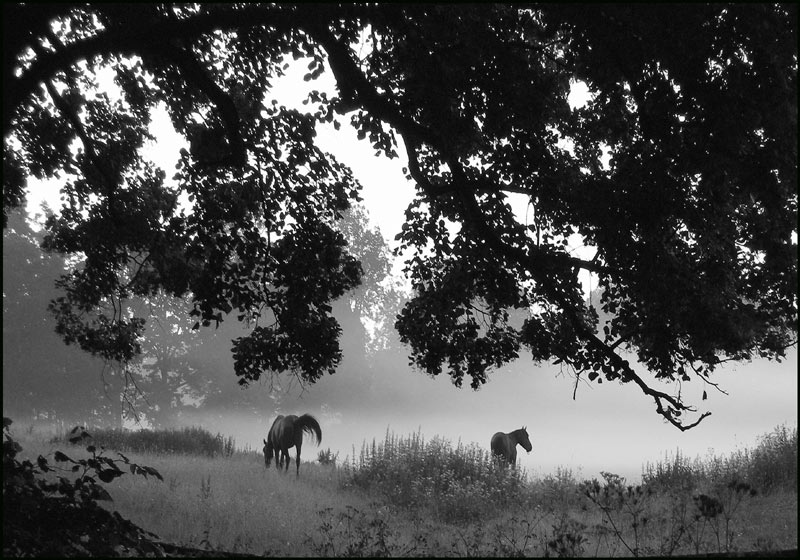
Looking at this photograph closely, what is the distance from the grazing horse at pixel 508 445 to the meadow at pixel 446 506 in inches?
32.9

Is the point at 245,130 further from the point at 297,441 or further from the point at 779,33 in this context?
the point at 297,441

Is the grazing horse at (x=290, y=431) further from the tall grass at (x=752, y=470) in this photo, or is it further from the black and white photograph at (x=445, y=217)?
the tall grass at (x=752, y=470)

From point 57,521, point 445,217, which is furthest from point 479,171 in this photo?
point 57,521

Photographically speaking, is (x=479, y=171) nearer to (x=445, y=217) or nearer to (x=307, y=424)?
(x=445, y=217)

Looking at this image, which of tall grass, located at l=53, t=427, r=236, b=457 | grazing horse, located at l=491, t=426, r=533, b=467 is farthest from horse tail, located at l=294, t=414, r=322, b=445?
tall grass, located at l=53, t=427, r=236, b=457

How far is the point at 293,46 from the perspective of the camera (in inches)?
319

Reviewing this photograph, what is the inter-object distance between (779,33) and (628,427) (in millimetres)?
62119

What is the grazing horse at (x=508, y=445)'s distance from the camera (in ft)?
61.9

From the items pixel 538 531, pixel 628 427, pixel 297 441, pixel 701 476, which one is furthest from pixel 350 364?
pixel 538 531

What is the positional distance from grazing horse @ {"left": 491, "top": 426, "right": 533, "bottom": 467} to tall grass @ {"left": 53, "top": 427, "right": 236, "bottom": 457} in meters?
10.7

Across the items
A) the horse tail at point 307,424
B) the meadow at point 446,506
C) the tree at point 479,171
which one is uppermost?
the tree at point 479,171

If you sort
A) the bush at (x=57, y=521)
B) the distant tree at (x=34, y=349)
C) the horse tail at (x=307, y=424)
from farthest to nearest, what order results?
the distant tree at (x=34, y=349), the horse tail at (x=307, y=424), the bush at (x=57, y=521)

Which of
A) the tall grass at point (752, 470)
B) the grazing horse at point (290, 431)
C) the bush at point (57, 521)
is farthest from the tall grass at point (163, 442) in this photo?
the bush at point (57, 521)

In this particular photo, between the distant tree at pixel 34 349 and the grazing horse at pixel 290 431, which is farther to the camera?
the distant tree at pixel 34 349
